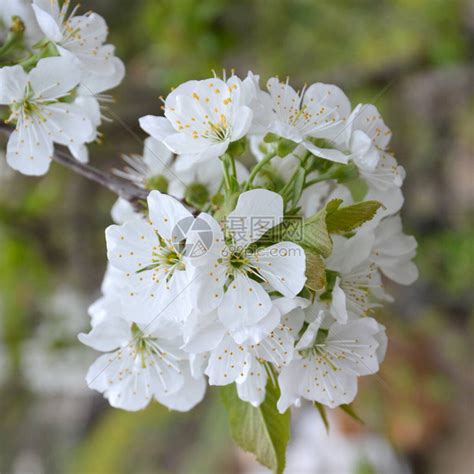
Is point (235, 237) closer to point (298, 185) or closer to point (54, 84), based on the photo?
point (298, 185)

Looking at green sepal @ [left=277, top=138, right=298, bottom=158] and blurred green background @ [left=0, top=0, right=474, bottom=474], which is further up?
green sepal @ [left=277, top=138, right=298, bottom=158]

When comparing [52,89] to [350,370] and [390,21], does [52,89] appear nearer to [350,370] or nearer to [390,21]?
[350,370]

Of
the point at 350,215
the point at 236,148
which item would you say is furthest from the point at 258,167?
the point at 350,215

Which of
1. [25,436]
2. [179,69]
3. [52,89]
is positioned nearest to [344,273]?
[52,89]

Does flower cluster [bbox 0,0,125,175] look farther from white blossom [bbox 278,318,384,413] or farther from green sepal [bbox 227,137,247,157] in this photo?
white blossom [bbox 278,318,384,413]

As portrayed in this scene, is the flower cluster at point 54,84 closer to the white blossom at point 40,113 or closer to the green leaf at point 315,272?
the white blossom at point 40,113
